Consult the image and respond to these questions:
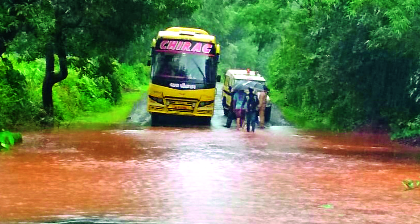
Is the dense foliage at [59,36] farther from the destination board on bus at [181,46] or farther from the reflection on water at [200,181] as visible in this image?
the reflection on water at [200,181]

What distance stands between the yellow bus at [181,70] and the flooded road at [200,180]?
5045 mm

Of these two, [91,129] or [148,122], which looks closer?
[91,129]

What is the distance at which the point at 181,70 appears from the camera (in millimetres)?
28031

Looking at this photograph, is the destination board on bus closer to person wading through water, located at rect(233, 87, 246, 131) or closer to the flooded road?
person wading through water, located at rect(233, 87, 246, 131)

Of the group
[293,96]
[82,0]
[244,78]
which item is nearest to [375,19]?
[82,0]

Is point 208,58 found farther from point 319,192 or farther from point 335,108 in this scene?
point 319,192

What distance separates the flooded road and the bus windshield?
16.9 feet

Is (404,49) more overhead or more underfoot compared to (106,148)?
more overhead

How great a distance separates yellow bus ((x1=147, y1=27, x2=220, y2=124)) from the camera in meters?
27.9

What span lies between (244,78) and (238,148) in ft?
56.4

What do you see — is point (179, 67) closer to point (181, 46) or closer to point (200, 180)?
point (181, 46)

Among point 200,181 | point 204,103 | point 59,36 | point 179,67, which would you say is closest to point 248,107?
point 204,103

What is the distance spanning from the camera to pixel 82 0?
22.2 metres

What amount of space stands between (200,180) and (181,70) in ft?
47.1
